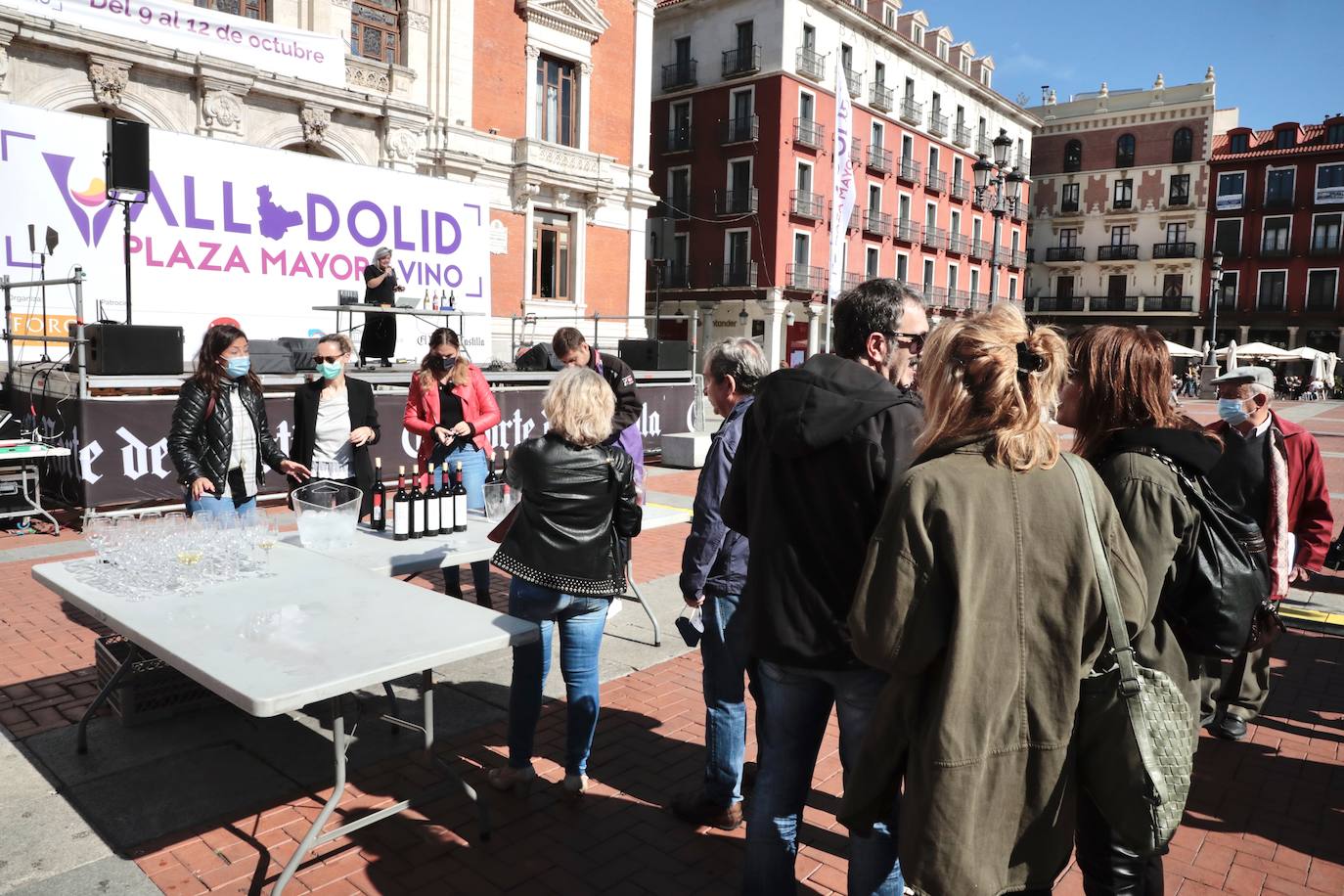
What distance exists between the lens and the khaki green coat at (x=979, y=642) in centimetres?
182

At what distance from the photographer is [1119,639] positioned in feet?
6.29

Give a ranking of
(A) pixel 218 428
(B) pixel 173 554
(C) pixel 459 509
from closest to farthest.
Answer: (B) pixel 173 554, (C) pixel 459 509, (A) pixel 218 428

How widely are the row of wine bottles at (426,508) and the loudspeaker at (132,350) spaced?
491cm

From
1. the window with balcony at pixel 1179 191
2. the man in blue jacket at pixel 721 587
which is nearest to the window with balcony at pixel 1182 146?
the window with balcony at pixel 1179 191

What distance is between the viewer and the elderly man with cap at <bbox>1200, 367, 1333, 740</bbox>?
4.27m

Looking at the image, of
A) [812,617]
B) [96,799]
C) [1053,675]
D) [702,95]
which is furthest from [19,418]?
[702,95]

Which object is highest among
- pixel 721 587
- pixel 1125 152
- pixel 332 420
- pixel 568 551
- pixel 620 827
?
pixel 1125 152

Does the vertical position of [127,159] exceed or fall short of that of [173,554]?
it exceeds it

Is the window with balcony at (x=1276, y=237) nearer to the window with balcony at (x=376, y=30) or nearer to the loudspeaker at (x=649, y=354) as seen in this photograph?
the loudspeaker at (x=649, y=354)

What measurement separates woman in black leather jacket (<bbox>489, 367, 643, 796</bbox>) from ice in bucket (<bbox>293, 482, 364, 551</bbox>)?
1.15m

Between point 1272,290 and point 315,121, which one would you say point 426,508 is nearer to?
point 315,121

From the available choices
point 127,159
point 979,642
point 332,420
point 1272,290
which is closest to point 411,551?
point 332,420

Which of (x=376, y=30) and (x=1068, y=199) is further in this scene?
(x=1068, y=199)

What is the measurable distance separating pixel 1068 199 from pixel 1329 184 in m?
12.3
